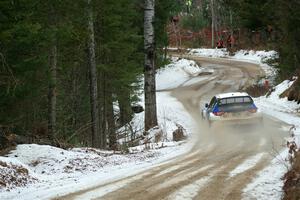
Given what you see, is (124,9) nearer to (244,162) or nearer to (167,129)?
(167,129)

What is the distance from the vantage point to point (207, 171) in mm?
10438

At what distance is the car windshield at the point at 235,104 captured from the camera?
1872 centimetres

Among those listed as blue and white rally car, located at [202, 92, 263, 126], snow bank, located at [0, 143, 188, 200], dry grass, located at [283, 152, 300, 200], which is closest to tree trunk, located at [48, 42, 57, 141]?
snow bank, located at [0, 143, 188, 200]

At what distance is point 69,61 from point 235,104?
6498mm

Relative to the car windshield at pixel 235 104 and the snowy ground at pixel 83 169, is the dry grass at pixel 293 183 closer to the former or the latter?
the snowy ground at pixel 83 169

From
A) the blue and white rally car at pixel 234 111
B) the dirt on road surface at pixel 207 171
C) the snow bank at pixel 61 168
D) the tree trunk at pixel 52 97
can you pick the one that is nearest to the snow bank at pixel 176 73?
the dirt on road surface at pixel 207 171

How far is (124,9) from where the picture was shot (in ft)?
64.2

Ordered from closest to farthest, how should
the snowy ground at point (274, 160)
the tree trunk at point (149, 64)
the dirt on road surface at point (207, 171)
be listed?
the dirt on road surface at point (207, 171) < the snowy ground at point (274, 160) < the tree trunk at point (149, 64)

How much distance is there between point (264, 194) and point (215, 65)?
45.2 metres

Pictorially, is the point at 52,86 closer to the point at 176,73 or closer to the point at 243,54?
the point at 176,73

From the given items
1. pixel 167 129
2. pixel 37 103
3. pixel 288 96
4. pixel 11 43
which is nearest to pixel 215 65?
pixel 288 96

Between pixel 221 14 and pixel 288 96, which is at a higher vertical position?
pixel 221 14

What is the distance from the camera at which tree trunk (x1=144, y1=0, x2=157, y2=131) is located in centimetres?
1906

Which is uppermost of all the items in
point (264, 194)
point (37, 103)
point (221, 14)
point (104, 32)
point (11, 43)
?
point (221, 14)
